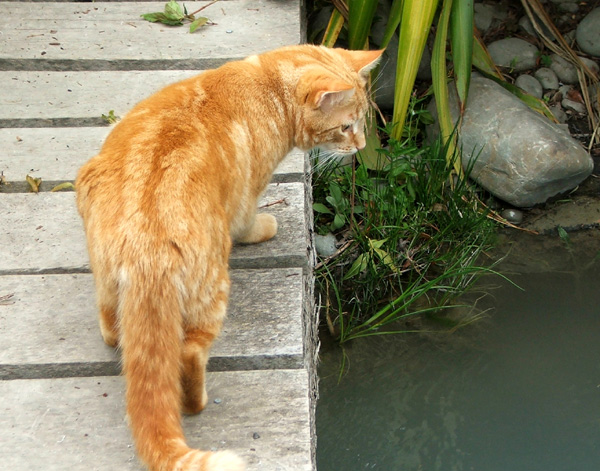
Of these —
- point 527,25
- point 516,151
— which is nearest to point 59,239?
point 516,151

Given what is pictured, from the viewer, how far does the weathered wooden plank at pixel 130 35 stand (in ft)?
10.6

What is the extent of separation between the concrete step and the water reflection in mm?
805

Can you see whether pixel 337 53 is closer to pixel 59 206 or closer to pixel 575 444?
pixel 59 206

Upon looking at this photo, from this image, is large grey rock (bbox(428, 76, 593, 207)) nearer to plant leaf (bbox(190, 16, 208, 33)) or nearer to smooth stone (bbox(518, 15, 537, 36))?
smooth stone (bbox(518, 15, 537, 36))

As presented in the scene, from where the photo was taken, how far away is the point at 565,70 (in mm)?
4078

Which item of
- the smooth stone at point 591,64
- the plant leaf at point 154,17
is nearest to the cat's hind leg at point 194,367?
the plant leaf at point 154,17

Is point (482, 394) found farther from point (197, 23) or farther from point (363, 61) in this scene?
point (197, 23)

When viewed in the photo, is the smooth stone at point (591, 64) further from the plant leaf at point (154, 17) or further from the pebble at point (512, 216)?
the plant leaf at point (154, 17)

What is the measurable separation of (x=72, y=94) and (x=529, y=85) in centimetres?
244

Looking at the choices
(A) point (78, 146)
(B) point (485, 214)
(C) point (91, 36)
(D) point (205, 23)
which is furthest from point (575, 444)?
(C) point (91, 36)

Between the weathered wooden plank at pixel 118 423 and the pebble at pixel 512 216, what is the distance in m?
1.97

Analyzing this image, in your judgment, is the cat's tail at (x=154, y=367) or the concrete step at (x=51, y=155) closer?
the cat's tail at (x=154, y=367)

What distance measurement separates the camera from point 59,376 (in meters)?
1.95

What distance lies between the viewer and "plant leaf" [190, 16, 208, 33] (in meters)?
3.40
